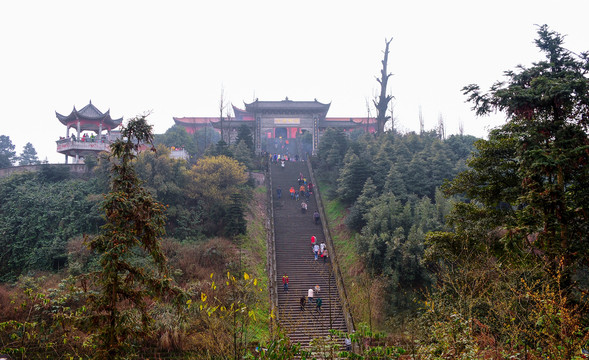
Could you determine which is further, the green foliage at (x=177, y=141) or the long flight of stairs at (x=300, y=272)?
the green foliage at (x=177, y=141)

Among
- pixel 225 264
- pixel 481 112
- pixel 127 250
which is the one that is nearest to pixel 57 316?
pixel 127 250

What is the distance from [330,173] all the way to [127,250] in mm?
22526

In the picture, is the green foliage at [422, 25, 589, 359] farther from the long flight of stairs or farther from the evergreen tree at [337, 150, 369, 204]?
the evergreen tree at [337, 150, 369, 204]

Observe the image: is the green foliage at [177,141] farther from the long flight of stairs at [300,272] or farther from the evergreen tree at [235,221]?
the evergreen tree at [235,221]

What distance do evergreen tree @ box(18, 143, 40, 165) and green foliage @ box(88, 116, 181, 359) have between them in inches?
1476

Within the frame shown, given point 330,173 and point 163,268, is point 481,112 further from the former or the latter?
point 330,173

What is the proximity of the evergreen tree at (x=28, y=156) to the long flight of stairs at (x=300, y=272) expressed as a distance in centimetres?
2568

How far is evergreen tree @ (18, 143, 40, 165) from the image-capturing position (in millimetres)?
37062

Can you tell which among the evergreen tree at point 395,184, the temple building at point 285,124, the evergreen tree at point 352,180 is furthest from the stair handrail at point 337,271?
the temple building at point 285,124

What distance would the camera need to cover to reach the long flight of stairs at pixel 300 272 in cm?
1474

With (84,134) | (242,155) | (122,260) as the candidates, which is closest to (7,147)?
(84,134)

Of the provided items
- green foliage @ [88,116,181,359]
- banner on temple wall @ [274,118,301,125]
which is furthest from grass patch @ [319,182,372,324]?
banner on temple wall @ [274,118,301,125]

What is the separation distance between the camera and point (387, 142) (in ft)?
88.7

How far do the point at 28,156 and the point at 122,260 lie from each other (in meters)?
39.1
